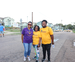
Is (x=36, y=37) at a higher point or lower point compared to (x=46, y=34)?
lower

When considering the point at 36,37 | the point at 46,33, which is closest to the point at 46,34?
the point at 46,33

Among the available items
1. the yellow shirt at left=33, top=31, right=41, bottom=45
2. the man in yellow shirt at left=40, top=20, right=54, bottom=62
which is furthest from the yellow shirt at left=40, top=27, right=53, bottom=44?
the yellow shirt at left=33, top=31, right=41, bottom=45

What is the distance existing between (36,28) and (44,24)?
427 mm

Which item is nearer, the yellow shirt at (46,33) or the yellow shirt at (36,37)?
the yellow shirt at (46,33)

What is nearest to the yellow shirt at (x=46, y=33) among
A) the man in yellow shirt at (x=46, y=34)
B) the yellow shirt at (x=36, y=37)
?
the man in yellow shirt at (x=46, y=34)

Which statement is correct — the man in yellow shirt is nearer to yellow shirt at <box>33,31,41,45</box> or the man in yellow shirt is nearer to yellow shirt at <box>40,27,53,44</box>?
yellow shirt at <box>40,27,53,44</box>

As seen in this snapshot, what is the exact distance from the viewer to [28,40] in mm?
3244

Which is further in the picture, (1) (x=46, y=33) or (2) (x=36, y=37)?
(2) (x=36, y=37)

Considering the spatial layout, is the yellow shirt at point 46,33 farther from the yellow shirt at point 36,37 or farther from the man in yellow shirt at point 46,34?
the yellow shirt at point 36,37

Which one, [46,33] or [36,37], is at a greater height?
[46,33]

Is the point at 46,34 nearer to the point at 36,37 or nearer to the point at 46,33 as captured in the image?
the point at 46,33

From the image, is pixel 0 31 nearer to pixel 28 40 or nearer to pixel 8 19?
pixel 28 40

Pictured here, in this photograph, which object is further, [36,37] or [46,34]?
[36,37]
